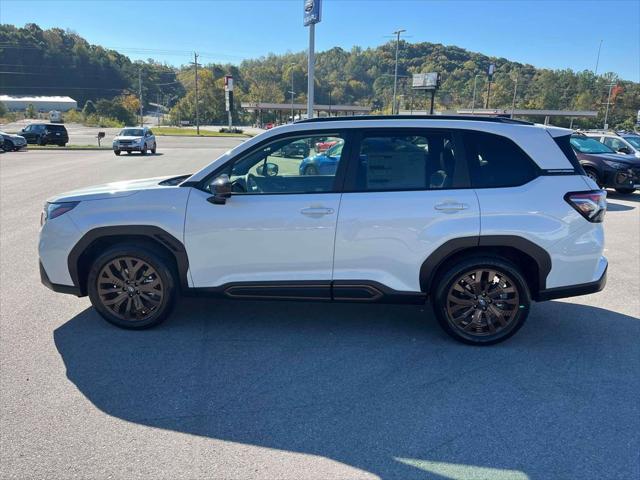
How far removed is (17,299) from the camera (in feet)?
16.5

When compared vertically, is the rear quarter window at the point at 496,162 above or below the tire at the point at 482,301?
above

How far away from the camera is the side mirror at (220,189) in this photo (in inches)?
150

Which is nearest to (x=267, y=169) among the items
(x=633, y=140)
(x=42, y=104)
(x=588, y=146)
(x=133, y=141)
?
(x=588, y=146)

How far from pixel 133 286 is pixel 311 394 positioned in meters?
1.94

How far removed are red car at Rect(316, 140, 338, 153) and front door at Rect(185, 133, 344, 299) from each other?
4 centimetres

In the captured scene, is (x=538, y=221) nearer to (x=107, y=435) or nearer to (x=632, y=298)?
(x=632, y=298)

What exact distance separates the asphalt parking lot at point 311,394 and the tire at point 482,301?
0.17m

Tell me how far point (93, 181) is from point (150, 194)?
1203cm

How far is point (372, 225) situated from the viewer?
389cm

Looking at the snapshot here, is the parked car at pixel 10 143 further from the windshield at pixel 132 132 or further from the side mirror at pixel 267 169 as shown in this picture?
the side mirror at pixel 267 169

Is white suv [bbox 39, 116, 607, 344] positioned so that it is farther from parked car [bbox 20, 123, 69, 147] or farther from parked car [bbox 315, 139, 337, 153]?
parked car [bbox 20, 123, 69, 147]

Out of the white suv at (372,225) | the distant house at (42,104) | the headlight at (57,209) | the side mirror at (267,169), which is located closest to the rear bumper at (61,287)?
the white suv at (372,225)

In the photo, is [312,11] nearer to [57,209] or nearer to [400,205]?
[57,209]

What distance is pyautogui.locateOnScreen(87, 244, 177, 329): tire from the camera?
4137 mm
